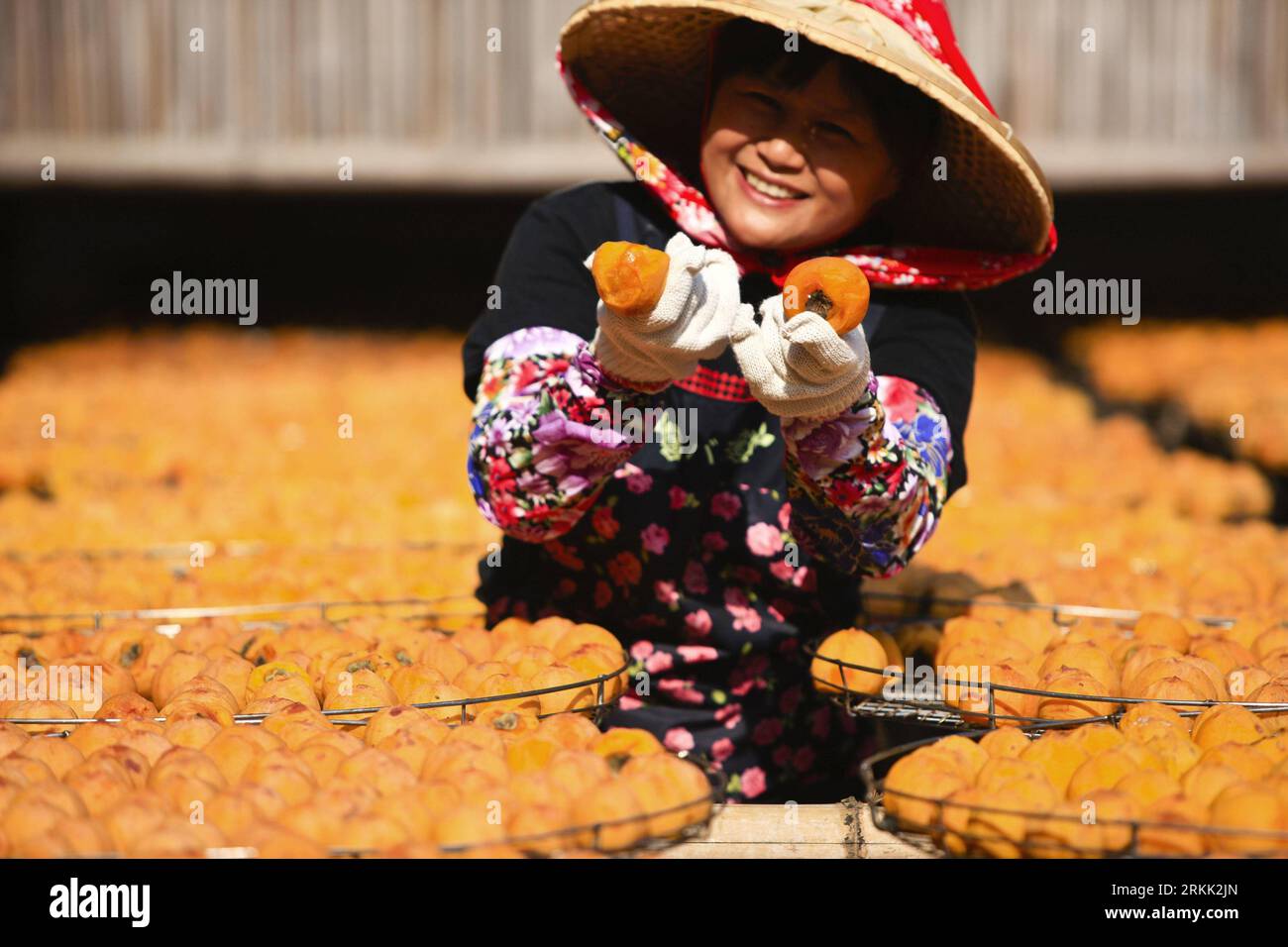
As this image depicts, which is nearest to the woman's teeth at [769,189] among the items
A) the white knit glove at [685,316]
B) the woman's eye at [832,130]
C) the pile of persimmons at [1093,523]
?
the woman's eye at [832,130]

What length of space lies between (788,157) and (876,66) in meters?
0.21

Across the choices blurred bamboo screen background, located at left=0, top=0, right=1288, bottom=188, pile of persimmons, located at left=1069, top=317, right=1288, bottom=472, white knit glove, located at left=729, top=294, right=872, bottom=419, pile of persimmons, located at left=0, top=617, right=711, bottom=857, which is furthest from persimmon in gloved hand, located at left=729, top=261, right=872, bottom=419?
blurred bamboo screen background, located at left=0, top=0, right=1288, bottom=188

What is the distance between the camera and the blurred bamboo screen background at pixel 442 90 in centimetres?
666

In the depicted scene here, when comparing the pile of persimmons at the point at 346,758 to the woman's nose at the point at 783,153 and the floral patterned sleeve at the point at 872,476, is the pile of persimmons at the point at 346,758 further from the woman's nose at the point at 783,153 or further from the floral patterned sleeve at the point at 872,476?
the woman's nose at the point at 783,153

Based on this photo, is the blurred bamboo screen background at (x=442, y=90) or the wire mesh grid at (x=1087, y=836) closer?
the wire mesh grid at (x=1087, y=836)

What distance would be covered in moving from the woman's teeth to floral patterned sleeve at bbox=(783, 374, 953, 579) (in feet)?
1.16

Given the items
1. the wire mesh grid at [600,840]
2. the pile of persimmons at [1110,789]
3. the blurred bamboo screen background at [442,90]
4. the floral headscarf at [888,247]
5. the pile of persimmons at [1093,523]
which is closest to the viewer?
the wire mesh grid at [600,840]

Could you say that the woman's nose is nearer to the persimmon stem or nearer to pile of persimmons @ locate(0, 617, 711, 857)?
the persimmon stem

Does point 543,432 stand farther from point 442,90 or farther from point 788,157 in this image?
point 442,90

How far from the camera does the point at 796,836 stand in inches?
71.1

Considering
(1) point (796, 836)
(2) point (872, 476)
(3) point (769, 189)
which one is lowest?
(1) point (796, 836)

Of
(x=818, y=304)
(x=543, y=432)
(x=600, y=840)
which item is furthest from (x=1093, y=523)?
(x=600, y=840)

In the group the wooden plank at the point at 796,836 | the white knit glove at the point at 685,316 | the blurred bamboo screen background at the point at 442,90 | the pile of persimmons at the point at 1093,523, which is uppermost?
the blurred bamboo screen background at the point at 442,90

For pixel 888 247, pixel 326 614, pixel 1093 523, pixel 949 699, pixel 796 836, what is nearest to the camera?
pixel 796 836
